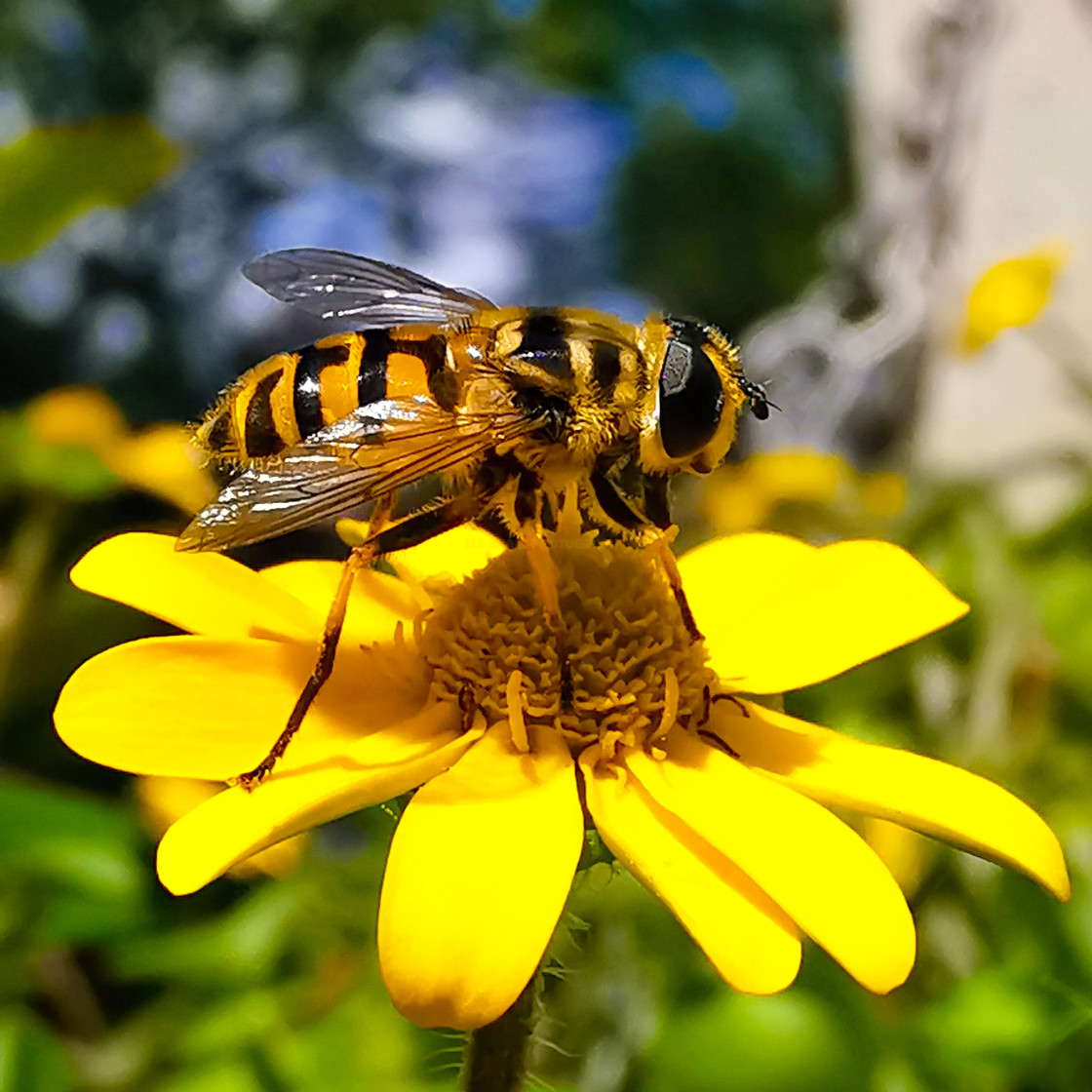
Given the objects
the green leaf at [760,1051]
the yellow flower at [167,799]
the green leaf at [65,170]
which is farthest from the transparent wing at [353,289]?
the yellow flower at [167,799]

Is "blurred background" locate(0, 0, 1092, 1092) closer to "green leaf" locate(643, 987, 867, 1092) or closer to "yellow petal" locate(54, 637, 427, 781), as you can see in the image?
"green leaf" locate(643, 987, 867, 1092)

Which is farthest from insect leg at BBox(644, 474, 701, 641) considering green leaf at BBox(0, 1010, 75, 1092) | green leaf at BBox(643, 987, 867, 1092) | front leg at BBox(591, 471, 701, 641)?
green leaf at BBox(0, 1010, 75, 1092)

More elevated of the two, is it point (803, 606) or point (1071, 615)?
point (803, 606)

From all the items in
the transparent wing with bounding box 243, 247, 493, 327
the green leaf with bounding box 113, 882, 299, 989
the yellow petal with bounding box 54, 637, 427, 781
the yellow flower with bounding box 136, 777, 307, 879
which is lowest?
the yellow flower with bounding box 136, 777, 307, 879

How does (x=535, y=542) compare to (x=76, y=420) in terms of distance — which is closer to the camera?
(x=535, y=542)

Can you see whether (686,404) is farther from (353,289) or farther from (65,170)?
(65,170)

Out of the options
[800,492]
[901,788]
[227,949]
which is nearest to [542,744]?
[901,788]

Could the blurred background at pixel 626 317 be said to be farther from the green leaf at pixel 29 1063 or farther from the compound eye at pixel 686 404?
the compound eye at pixel 686 404

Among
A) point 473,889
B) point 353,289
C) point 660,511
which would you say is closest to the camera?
point 473,889

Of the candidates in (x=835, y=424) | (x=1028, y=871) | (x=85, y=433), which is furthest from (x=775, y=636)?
(x=835, y=424)
